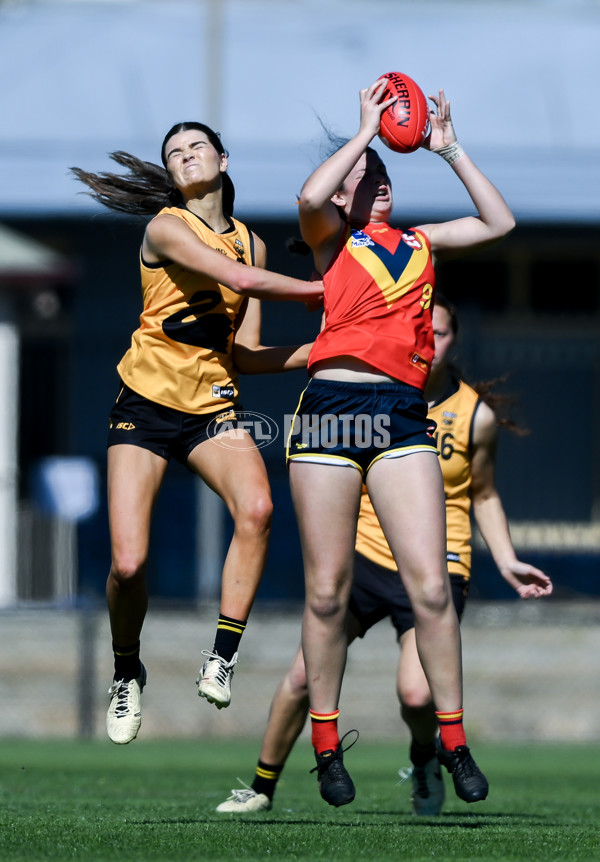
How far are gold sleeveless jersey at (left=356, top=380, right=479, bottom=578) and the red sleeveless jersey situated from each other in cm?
156

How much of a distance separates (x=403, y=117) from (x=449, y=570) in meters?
2.37

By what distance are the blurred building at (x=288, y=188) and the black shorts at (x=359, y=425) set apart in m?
6.58

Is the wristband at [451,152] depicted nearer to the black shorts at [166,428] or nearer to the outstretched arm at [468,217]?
the outstretched arm at [468,217]

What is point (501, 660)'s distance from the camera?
12062mm

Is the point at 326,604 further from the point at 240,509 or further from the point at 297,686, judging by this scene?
the point at 297,686

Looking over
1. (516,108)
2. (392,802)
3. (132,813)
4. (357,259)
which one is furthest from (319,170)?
(516,108)

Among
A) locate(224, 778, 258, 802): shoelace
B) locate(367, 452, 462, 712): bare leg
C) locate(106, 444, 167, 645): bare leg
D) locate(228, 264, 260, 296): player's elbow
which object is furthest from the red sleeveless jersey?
locate(224, 778, 258, 802): shoelace

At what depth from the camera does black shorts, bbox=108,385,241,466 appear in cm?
600

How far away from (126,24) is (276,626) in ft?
27.2

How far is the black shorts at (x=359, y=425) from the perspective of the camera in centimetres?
541

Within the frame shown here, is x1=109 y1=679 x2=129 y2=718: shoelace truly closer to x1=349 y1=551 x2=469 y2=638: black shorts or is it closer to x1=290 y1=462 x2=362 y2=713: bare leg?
x1=290 y1=462 x2=362 y2=713: bare leg

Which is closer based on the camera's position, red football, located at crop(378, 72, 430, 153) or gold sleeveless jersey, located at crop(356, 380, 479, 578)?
red football, located at crop(378, 72, 430, 153)

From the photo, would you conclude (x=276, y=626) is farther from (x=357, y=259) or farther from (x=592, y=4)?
(x=592, y=4)

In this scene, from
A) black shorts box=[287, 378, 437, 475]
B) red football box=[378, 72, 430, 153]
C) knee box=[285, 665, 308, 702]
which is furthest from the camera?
knee box=[285, 665, 308, 702]
